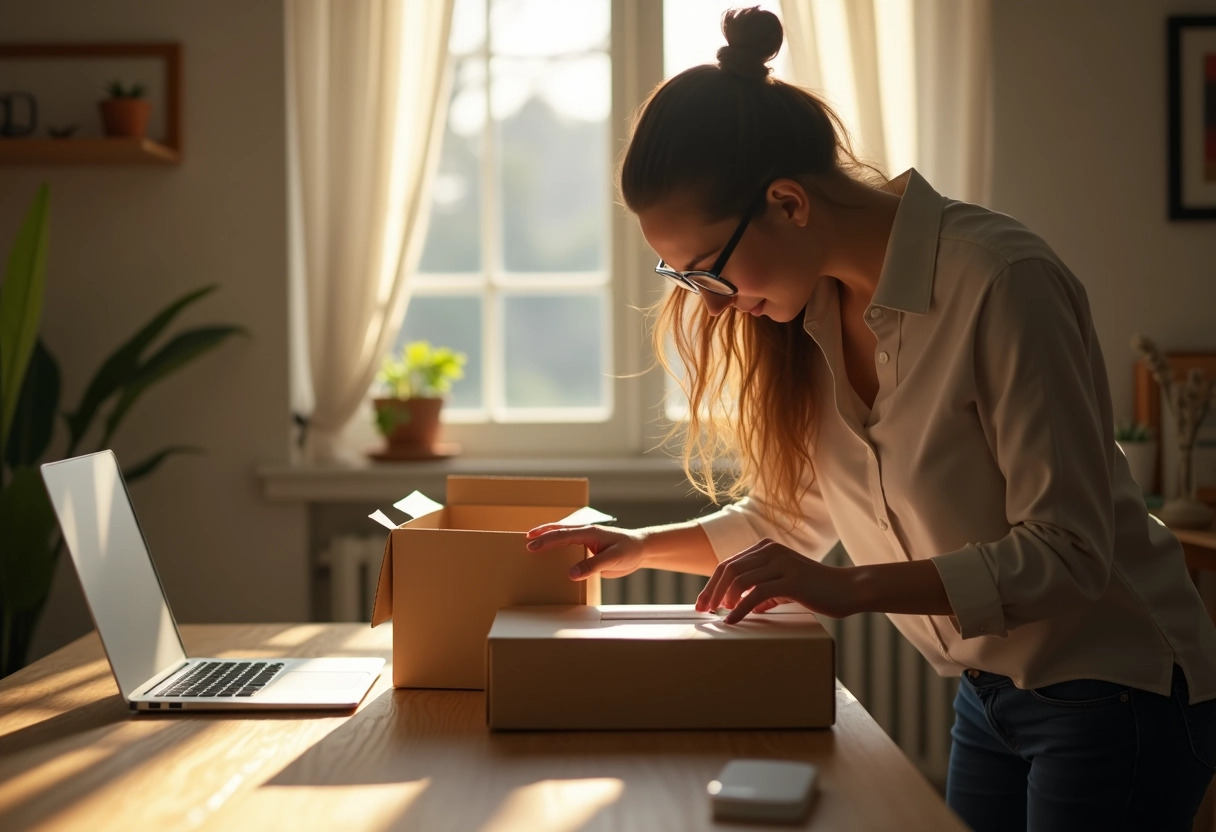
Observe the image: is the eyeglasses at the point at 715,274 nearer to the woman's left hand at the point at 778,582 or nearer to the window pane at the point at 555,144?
the woman's left hand at the point at 778,582

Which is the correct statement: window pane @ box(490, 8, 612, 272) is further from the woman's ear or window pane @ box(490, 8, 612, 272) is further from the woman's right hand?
the woman's ear

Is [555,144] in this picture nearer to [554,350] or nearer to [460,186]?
[460,186]

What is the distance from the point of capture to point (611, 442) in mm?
3027

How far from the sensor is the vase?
2.41 m

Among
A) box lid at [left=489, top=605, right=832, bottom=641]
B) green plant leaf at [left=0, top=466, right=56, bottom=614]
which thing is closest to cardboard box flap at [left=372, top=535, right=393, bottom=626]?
box lid at [left=489, top=605, right=832, bottom=641]

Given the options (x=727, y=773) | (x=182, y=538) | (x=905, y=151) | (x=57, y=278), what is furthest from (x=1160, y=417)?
(x=57, y=278)

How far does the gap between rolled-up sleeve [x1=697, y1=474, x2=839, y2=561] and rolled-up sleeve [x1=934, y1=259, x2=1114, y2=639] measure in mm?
462

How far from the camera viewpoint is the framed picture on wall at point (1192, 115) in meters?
2.76

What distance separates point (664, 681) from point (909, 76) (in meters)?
2.07

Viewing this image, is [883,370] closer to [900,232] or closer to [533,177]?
[900,232]

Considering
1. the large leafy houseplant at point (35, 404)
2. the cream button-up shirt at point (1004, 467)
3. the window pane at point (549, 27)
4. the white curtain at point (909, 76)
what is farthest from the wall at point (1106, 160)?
the large leafy houseplant at point (35, 404)

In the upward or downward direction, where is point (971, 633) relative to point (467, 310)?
downward

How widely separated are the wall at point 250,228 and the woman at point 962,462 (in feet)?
5.43

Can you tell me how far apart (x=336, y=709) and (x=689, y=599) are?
160 cm
